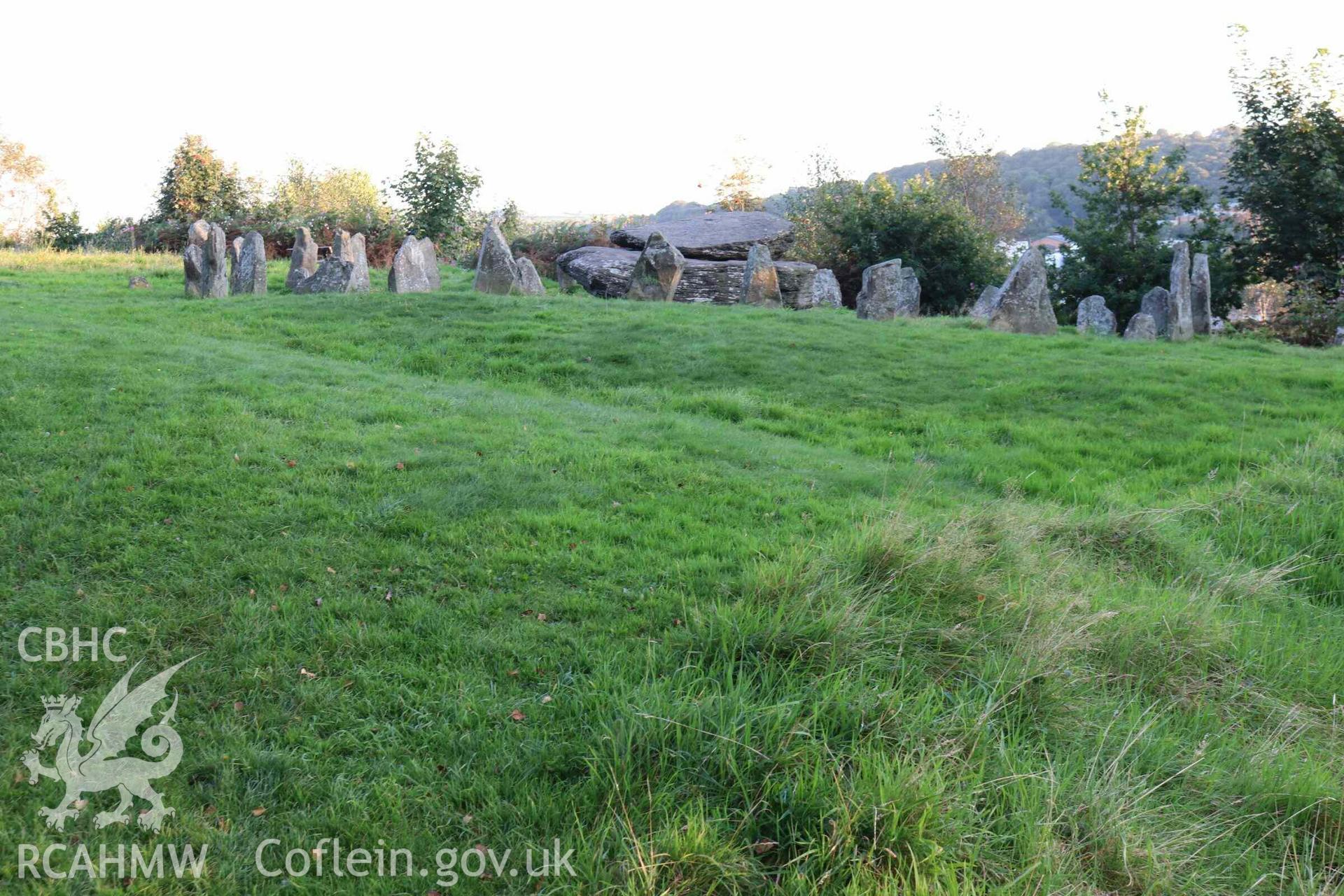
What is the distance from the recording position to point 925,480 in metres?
8.12

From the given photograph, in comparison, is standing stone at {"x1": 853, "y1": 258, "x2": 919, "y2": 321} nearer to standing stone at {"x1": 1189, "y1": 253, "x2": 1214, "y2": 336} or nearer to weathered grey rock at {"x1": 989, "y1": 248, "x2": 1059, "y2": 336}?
weathered grey rock at {"x1": 989, "y1": 248, "x2": 1059, "y2": 336}

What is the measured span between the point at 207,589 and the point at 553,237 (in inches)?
1105

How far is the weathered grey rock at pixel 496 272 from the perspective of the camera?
1938 centimetres

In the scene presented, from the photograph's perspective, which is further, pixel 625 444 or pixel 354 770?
pixel 625 444

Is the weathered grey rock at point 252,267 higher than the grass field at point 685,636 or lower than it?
higher

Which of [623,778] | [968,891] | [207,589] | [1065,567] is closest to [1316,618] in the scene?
[1065,567]

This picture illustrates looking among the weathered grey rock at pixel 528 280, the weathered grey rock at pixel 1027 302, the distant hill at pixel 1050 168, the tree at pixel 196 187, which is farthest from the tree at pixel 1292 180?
the distant hill at pixel 1050 168

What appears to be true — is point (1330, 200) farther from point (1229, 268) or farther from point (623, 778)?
point (623, 778)

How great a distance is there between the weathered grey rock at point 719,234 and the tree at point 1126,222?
877cm

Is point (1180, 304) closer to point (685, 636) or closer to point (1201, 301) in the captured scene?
point (1201, 301)

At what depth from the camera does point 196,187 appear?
30297 millimetres

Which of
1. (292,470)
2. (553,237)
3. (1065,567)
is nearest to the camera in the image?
(1065,567)

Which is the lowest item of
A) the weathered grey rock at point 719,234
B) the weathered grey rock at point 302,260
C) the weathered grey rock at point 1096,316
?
the weathered grey rock at point 1096,316

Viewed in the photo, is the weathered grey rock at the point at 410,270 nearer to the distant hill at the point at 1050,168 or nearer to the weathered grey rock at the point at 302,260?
the weathered grey rock at the point at 302,260
